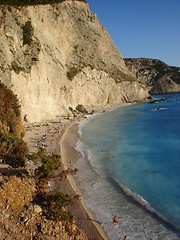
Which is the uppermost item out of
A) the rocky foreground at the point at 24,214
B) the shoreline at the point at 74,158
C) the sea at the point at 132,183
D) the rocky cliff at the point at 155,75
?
the rocky cliff at the point at 155,75

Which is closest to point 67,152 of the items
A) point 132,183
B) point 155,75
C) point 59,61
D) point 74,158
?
point 74,158

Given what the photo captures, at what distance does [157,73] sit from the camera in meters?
174

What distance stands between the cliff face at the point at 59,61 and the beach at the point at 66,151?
4980mm

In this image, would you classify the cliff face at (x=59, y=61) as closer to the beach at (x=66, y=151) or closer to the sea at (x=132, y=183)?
the beach at (x=66, y=151)

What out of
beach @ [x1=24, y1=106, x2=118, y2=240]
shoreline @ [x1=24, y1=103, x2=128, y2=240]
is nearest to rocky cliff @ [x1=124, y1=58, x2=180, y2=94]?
shoreline @ [x1=24, y1=103, x2=128, y2=240]

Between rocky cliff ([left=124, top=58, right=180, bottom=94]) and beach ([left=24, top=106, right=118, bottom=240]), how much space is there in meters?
132

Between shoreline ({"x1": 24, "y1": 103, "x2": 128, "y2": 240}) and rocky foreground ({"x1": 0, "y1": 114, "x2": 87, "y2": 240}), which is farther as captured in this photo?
shoreline ({"x1": 24, "y1": 103, "x2": 128, "y2": 240})

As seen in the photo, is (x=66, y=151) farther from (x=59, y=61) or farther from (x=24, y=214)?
(x=59, y=61)

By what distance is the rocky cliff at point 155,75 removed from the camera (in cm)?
16538

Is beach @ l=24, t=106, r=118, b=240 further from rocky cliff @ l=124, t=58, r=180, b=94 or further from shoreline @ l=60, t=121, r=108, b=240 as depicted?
rocky cliff @ l=124, t=58, r=180, b=94

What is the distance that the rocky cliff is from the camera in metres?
165

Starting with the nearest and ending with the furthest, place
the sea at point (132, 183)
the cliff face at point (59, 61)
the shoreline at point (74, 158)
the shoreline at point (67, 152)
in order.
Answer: the shoreline at point (74, 158) < the shoreline at point (67, 152) < the sea at point (132, 183) < the cliff face at point (59, 61)

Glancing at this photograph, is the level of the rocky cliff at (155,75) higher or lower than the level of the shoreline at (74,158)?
higher

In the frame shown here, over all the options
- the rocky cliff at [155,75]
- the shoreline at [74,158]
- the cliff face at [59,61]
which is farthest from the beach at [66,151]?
the rocky cliff at [155,75]
